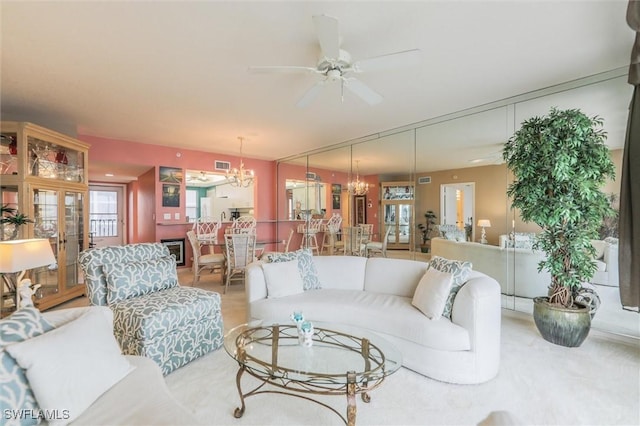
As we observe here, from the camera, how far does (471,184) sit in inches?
169

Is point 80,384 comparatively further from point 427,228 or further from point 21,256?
point 427,228

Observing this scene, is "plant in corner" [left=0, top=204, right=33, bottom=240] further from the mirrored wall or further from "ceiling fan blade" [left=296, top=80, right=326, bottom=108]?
the mirrored wall

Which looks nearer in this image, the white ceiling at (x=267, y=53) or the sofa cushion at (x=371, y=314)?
the white ceiling at (x=267, y=53)

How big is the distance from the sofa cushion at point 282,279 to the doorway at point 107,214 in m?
8.21

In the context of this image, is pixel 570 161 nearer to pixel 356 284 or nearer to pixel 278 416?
pixel 356 284

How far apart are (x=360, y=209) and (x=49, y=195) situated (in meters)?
4.94

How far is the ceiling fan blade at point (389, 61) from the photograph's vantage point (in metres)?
1.98

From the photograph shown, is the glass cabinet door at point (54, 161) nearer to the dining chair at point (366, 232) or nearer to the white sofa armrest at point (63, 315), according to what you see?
the white sofa armrest at point (63, 315)

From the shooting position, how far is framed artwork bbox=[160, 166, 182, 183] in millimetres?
6137

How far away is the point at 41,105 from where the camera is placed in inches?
146

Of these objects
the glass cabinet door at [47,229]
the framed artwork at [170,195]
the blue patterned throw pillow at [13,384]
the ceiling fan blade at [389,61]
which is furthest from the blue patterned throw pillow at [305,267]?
the framed artwork at [170,195]

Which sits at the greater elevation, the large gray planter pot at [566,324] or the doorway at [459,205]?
the doorway at [459,205]

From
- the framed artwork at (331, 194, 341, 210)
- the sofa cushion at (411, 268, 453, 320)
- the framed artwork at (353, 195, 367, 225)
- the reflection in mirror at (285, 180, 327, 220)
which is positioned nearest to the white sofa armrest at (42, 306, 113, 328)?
the sofa cushion at (411, 268, 453, 320)

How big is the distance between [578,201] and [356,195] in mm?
3662
